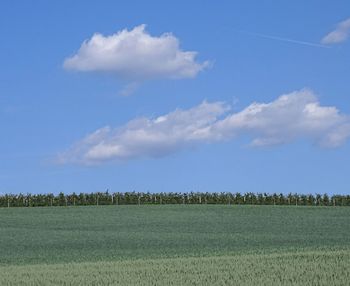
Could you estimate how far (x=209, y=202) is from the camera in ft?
222

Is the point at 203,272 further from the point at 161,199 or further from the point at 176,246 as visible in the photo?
the point at 161,199

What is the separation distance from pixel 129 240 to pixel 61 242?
3098 millimetres

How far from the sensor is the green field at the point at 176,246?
16.6 m

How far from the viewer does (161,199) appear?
222ft

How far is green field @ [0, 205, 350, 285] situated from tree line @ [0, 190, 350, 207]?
31.5ft

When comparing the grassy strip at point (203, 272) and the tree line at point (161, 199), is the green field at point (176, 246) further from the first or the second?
the tree line at point (161, 199)

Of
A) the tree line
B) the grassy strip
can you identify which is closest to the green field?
the grassy strip

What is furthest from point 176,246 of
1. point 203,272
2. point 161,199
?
point 161,199

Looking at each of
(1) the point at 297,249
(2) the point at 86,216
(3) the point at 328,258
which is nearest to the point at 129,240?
(1) the point at 297,249

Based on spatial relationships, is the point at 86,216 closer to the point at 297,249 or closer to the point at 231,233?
the point at 231,233

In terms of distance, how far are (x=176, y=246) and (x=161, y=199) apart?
4033 cm

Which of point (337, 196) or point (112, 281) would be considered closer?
point (112, 281)

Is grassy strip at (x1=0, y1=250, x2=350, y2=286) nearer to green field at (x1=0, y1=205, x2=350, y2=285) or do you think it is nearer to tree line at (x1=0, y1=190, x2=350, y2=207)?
green field at (x1=0, y1=205, x2=350, y2=285)

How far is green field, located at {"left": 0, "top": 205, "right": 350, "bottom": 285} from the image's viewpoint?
54.5 feet
